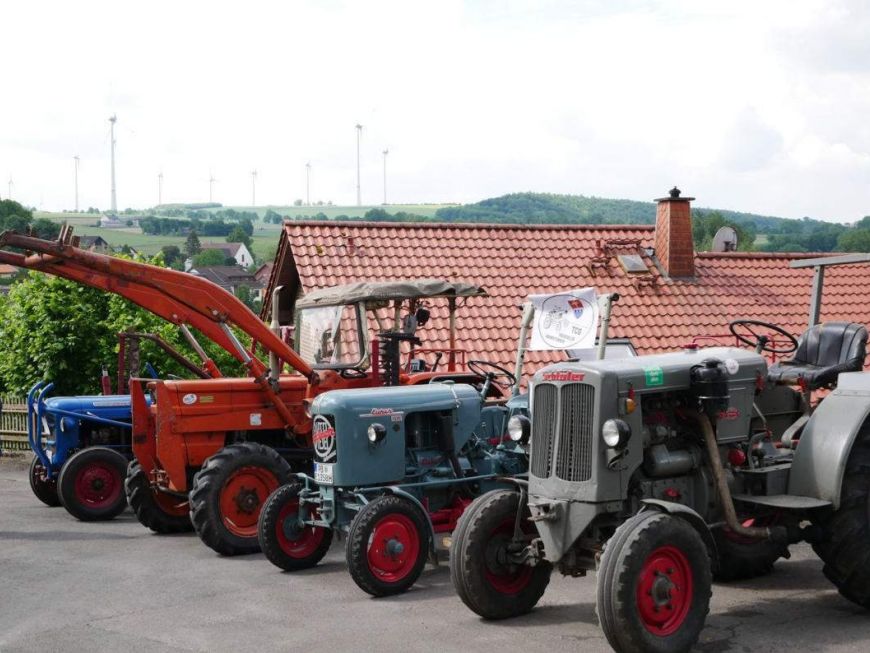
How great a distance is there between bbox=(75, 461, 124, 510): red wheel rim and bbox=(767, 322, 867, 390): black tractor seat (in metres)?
7.86

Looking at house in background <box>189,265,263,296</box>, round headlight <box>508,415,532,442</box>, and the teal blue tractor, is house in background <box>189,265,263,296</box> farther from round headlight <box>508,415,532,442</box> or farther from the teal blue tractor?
round headlight <box>508,415,532,442</box>

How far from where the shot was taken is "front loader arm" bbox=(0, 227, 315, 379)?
11180mm

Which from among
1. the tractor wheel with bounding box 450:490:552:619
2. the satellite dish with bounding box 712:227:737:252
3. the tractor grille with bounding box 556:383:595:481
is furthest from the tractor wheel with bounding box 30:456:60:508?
the satellite dish with bounding box 712:227:737:252

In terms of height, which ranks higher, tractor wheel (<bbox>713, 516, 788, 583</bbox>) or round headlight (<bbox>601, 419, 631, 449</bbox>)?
round headlight (<bbox>601, 419, 631, 449</bbox>)

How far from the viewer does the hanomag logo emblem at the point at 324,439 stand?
30.3ft

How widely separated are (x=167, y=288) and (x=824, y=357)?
248 inches

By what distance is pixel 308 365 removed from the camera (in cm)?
1162

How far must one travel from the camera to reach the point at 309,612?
803cm

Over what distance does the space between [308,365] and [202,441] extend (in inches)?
50.1

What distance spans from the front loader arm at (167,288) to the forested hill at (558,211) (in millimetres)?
50919

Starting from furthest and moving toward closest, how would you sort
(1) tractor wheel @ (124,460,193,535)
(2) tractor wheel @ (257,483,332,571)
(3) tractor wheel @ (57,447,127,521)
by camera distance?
(3) tractor wheel @ (57,447,127,521), (1) tractor wheel @ (124,460,193,535), (2) tractor wheel @ (257,483,332,571)

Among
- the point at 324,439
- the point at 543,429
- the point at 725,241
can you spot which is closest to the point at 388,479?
the point at 324,439

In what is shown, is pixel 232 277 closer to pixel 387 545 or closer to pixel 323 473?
pixel 323 473

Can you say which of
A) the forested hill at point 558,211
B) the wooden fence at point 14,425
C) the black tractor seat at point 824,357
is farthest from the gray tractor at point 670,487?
the forested hill at point 558,211
